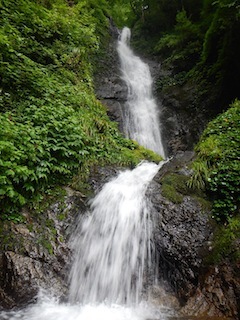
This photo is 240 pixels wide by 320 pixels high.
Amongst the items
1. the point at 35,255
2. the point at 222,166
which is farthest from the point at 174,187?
the point at 35,255

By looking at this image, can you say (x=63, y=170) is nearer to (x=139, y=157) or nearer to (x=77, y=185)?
(x=77, y=185)

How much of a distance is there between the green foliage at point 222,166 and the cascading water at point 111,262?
117 centimetres

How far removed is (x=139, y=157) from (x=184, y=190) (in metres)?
2.47

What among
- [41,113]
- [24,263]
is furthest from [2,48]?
[24,263]

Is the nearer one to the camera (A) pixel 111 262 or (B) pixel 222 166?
(A) pixel 111 262

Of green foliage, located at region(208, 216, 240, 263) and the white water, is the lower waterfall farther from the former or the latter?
the white water

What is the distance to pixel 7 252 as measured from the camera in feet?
12.5

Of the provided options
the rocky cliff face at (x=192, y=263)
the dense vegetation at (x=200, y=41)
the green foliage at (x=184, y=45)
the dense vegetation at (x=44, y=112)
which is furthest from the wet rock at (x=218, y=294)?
the green foliage at (x=184, y=45)

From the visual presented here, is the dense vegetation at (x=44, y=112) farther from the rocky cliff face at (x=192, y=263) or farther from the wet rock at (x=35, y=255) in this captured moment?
the rocky cliff face at (x=192, y=263)

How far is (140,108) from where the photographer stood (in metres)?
11.2

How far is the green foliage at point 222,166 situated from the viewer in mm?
4301

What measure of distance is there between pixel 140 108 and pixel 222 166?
22.7ft

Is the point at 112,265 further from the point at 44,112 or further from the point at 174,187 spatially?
the point at 44,112

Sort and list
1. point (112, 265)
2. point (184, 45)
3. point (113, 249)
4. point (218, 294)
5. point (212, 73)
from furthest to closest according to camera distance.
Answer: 1. point (184, 45)
2. point (212, 73)
3. point (113, 249)
4. point (112, 265)
5. point (218, 294)
